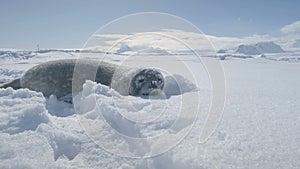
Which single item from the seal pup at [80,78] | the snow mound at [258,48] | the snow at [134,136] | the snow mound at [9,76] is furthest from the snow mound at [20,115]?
the snow mound at [258,48]

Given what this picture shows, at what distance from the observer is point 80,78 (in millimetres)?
4051

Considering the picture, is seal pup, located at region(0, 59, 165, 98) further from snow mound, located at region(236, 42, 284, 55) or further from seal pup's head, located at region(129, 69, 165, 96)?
snow mound, located at region(236, 42, 284, 55)

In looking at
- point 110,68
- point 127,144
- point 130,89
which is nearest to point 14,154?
point 127,144

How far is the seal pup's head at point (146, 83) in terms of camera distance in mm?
3727

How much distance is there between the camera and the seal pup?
379cm

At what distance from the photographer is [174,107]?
252 cm

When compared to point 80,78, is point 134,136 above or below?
below

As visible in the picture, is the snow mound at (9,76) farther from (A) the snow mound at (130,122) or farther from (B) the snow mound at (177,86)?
(A) the snow mound at (130,122)

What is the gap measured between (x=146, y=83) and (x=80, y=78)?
3.51 feet

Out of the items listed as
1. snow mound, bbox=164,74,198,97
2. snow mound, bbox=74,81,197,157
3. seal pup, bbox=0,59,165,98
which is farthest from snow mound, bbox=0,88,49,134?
snow mound, bbox=164,74,198,97

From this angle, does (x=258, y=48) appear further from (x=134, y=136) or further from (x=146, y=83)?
(x=134, y=136)

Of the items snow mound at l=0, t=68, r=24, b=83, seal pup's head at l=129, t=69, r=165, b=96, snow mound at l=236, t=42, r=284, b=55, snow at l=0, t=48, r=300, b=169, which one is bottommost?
snow at l=0, t=48, r=300, b=169

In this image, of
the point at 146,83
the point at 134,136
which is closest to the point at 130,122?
the point at 134,136

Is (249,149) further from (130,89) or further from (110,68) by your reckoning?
(110,68)
